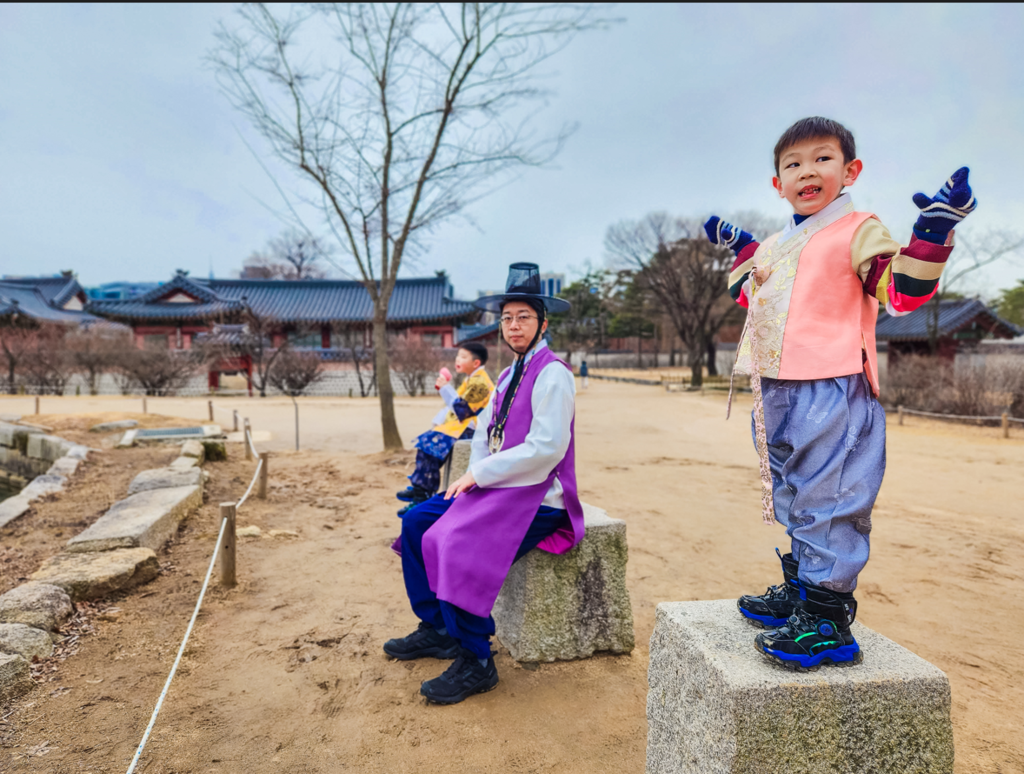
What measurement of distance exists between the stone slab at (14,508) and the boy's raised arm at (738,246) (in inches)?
226

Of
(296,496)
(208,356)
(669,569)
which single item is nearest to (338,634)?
(669,569)

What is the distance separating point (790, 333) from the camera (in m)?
1.66

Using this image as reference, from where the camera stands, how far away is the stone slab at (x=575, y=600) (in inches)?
99.3

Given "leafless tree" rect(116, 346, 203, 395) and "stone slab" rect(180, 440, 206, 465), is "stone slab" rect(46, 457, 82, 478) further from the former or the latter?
"leafless tree" rect(116, 346, 203, 395)

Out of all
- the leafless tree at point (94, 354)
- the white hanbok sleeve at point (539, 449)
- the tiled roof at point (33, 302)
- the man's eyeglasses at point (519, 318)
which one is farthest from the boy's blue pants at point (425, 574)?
the tiled roof at point (33, 302)

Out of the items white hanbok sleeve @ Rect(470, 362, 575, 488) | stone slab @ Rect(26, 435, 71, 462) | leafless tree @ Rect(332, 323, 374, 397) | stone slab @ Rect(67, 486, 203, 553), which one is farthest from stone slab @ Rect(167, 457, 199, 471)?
leafless tree @ Rect(332, 323, 374, 397)

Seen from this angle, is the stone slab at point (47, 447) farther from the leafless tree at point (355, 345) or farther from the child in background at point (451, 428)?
the leafless tree at point (355, 345)

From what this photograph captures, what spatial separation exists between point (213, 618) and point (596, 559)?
2.08m

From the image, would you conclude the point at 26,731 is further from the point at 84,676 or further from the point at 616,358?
the point at 616,358

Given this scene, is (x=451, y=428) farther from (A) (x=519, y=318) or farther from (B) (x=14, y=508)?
(B) (x=14, y=508)

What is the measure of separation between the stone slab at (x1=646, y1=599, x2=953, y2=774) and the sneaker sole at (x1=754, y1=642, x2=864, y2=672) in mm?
16

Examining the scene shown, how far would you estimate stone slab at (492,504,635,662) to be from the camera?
2523 millimetres

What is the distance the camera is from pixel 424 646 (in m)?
2.65

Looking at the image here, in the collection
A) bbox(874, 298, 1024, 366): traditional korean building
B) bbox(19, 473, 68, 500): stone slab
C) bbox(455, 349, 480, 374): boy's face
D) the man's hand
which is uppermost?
bbox(874, 298, 1024, 366): traditional korean building
